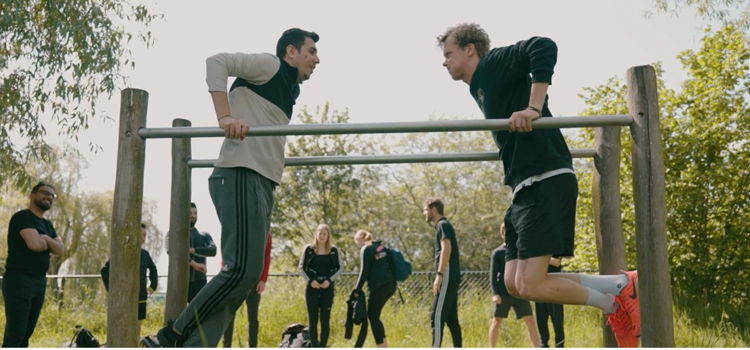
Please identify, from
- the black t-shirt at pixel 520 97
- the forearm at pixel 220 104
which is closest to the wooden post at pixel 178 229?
the forearm at pixel 220 104

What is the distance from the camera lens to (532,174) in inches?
125

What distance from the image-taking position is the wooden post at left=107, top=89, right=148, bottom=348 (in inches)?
130

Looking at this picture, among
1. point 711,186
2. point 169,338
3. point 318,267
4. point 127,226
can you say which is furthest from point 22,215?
point 711,186

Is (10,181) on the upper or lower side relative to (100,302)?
upper

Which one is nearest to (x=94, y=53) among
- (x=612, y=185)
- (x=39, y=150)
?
(x=39, y=150)

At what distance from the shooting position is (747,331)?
8977 mm

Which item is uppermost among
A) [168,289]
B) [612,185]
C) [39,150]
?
[39,150]

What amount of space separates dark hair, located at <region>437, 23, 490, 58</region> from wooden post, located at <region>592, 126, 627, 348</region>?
3.90ft

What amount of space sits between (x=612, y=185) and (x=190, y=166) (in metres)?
2.45

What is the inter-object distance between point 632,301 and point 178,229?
2483mm

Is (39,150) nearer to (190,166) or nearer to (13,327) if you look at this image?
(13,327)

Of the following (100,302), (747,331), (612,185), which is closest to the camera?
(612,185)

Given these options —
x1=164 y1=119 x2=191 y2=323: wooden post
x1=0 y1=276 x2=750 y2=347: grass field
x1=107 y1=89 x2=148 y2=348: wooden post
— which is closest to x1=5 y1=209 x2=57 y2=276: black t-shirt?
x1=164 y1=119 x2=191 y2=323: wooden post

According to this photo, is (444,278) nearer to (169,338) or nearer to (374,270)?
(374,270)
